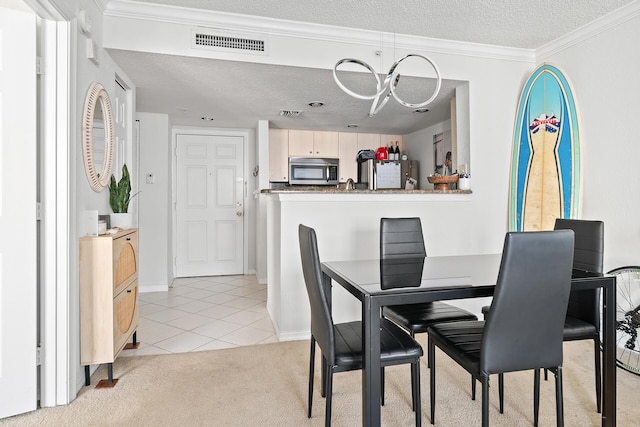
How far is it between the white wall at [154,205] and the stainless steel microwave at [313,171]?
1704 mm

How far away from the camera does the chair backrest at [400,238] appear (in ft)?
8.21

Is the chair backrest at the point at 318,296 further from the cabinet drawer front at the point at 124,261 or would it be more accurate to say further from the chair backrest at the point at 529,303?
the cabinet drawer front at the point at 124,261

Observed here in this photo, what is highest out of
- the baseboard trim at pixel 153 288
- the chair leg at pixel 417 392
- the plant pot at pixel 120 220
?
the plant pot at pixel 120 220

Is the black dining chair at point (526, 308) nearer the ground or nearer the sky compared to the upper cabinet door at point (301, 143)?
nearer the ground

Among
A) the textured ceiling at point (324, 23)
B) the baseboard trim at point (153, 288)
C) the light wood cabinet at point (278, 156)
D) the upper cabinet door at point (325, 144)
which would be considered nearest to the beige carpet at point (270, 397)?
the baseboard trim at point (153, 288)

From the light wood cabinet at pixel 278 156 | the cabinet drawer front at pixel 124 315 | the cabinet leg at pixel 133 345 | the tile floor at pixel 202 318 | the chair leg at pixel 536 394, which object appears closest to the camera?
the chair leg at pixel 536 394

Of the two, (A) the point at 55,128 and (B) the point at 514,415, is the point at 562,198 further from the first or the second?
(A) the point at 55,128

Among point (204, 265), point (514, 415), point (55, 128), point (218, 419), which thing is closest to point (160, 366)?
point (218, 419)

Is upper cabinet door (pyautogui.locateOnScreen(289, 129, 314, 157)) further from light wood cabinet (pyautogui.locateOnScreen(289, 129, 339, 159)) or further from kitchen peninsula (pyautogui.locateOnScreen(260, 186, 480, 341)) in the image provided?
kitchen peninsula (pyautogui.locateOnScreen(260, 186, 480, 341))

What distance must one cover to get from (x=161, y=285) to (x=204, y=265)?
0.93 m

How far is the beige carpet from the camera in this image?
181 cm

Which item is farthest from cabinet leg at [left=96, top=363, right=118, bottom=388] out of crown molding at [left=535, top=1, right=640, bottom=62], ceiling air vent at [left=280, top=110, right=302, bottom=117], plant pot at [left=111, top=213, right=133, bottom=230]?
crown molding at [left=535, top=1, right=640, bottom=62]

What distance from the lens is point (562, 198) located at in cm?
303

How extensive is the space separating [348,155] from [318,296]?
14.0 ft
